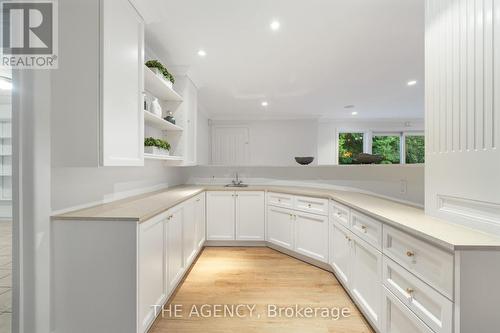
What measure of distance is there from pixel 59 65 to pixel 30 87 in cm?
22

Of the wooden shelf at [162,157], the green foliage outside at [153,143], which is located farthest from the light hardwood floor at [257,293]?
the green foliage outside at [153,143]

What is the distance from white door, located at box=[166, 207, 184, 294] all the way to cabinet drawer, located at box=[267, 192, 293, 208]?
1.39 meters

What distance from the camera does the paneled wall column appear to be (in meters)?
1.06

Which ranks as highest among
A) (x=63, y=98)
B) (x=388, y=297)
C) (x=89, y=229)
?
(x=63, y=98)

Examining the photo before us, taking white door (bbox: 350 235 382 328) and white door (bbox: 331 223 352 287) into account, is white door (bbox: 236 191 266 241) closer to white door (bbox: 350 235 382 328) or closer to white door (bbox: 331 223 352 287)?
white door (bbox: 331 223 352 287)

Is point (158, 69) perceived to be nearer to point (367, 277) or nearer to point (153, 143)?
point (153, 143)

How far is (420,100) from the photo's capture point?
447 centimetres

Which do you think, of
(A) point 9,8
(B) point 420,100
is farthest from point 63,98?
(B) point 420,100

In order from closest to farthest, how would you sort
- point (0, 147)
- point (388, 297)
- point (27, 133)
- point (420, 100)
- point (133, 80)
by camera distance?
point (27, 133) → point (388, 297) → point (0, 147) → point (133, 80) → point (420, 100)

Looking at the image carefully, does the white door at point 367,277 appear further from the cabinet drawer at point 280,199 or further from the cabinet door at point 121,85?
the cabinet door at point 121,85

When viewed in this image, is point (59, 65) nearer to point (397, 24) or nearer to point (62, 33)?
point (62, 33)

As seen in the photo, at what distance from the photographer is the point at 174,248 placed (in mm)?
2078

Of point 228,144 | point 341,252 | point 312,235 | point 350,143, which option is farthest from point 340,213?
point 350,143

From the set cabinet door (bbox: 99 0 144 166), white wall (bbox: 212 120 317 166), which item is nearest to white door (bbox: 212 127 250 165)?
white wall (bbox: 212 120 317 166)
